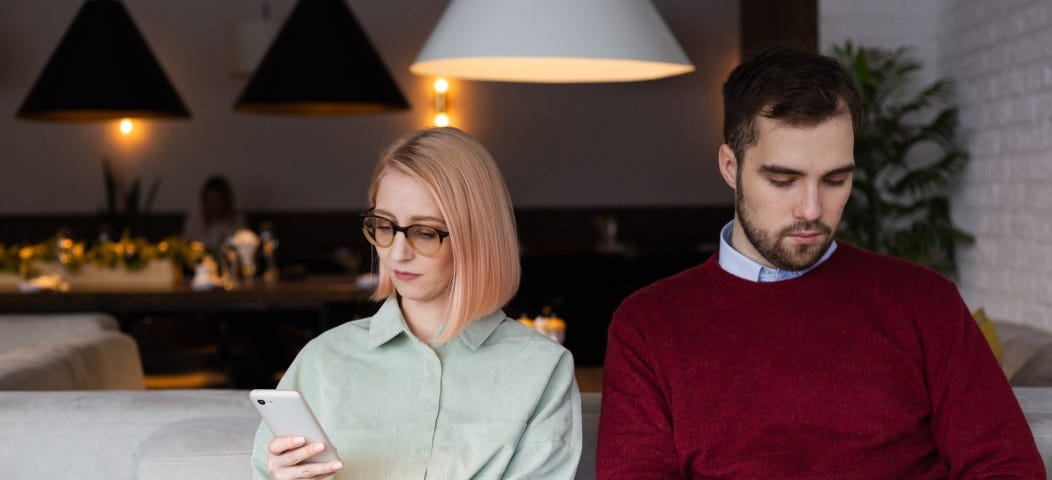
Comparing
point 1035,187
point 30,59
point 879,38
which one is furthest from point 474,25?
point 30,59

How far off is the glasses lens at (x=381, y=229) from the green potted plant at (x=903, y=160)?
3934 mm

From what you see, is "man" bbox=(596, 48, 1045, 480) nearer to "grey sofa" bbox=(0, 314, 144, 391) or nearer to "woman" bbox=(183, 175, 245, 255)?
"grey sofa" bbox=(0, 314, 144, 391)

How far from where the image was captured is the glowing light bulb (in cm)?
970

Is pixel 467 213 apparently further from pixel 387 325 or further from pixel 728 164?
pixel 728 164

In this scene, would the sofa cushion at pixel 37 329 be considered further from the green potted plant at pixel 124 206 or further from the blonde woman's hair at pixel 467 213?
the green potted plant at pixel 124 206

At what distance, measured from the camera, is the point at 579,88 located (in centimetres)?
966

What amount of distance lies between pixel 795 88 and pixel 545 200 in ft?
26.0

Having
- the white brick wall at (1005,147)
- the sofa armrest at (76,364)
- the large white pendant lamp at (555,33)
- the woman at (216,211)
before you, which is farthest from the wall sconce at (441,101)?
the large white pendant lamp at (555,33)

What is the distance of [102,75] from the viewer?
212 inches

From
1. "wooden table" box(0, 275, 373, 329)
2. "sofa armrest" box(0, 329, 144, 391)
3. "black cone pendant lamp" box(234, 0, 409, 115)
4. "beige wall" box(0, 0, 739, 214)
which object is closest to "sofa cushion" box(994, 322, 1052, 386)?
"sofa armrest" box(0, 329, 144, 391)

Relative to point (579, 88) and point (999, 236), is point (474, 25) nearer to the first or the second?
point (999, 236)

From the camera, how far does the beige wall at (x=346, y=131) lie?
9.60 meters

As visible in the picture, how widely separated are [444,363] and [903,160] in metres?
4.22

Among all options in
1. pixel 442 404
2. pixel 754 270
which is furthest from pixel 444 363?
pixel 754 270
